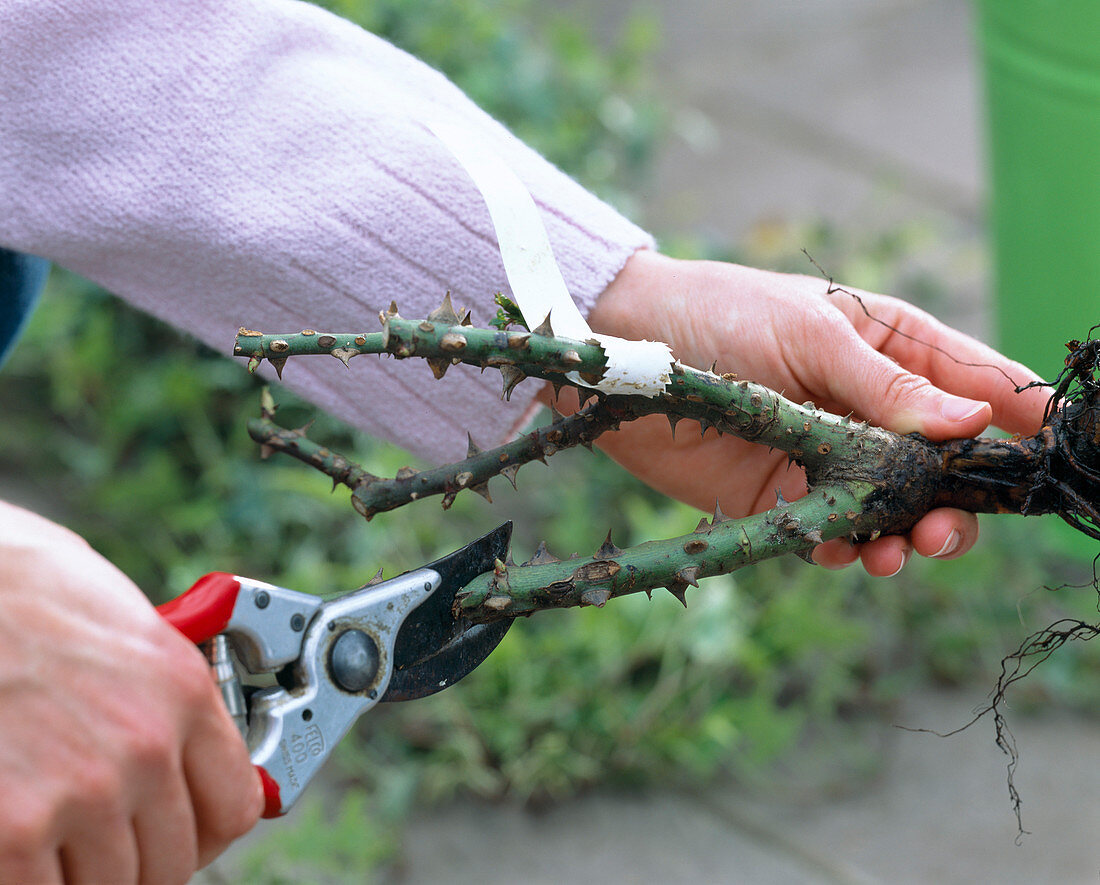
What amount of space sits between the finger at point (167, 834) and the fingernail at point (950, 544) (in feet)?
2.71

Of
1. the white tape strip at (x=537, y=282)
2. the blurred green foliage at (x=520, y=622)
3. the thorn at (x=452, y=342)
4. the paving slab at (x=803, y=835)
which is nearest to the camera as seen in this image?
the thorn at (x=452, y=342)

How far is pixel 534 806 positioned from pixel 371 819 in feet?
1.15

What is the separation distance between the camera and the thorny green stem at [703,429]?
0.89 m

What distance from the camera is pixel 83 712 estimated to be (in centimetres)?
74

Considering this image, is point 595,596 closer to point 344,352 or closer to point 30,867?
point 344,352

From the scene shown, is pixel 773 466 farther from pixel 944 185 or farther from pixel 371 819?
pixel 944 185

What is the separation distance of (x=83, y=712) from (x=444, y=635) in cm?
38

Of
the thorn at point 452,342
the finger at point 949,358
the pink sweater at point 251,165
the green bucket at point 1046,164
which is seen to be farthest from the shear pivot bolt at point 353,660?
the green bucket at point 1046,164

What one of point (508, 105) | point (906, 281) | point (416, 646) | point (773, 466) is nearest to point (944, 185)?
point (906, 281)

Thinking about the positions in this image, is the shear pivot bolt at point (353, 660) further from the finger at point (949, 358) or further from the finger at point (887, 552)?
the finger at point (949, 358)

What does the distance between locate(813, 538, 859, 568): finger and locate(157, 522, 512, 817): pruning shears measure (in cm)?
41

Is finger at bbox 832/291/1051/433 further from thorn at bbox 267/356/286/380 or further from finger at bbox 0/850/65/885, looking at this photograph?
finger at bbox 0/850/65/885

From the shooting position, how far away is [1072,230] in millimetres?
1970

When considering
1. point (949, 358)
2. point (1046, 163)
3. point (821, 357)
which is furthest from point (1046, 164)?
point (821, 357)
